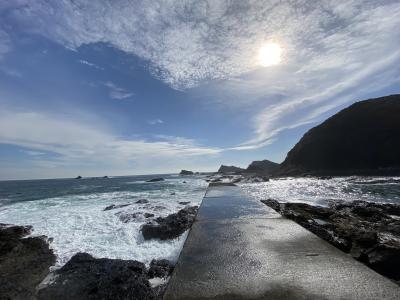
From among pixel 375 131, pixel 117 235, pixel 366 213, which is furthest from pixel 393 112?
pixel 117 235

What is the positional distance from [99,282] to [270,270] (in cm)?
556

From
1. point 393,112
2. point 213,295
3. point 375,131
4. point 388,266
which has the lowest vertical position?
point 388,266

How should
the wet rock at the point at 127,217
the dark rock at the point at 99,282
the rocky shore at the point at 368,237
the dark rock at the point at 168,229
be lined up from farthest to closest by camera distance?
the wet rock at the point at 127,217 → the dark rock at the point at 168,229 → the dark rock at the point at 99,282 → the rocky shore at the point at 368,237

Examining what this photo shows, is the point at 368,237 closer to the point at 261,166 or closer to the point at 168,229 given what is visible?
the point at 168,229

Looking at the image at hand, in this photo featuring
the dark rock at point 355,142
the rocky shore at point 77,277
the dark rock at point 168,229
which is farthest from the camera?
the dark rock at point 355,142

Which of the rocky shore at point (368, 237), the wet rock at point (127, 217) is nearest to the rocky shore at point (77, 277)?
the rocky shore at point (368, 237)

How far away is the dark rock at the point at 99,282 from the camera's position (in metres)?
6.67

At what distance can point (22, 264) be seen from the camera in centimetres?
945

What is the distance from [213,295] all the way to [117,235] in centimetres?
1072

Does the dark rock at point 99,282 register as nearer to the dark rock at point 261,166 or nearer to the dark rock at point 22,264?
the dark rock at point 22,264

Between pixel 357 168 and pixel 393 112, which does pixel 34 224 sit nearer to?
pixel 357 168

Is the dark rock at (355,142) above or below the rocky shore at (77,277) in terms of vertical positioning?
above

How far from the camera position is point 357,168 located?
65500 millimetres

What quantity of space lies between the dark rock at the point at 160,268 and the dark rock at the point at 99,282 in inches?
9.7
